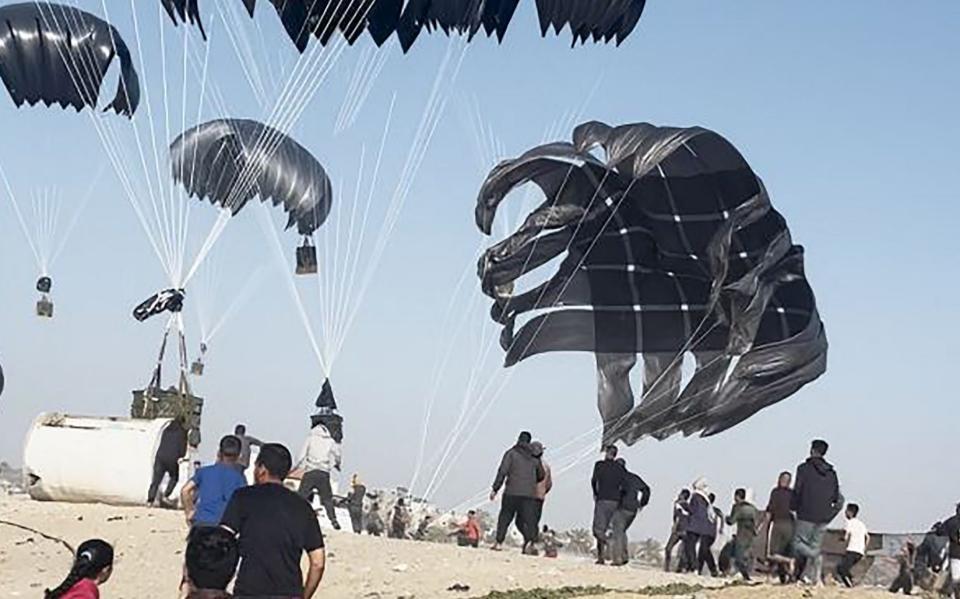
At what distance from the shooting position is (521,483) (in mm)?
16422

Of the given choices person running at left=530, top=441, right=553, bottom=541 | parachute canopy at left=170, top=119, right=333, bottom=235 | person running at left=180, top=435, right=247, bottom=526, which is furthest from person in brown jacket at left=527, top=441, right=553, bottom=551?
parachute canopy at left=170, top=119, right=333, bottom=235

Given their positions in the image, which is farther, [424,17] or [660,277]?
[660,277]

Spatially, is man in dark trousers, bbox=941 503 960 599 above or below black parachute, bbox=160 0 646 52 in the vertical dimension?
below

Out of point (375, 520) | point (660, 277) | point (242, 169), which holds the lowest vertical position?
point (375, 520)

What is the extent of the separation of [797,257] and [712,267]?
4.01ft

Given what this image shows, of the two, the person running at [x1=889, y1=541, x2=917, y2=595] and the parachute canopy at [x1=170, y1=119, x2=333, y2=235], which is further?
the parachute canopy at [x1=170, y1=119, x2=333, y2=235]

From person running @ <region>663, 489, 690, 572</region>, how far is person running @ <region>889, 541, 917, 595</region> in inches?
114

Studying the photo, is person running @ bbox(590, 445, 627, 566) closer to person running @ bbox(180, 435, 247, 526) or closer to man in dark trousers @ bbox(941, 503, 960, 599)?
man in dark trousers @ bbox(941, 503, 960, 599)

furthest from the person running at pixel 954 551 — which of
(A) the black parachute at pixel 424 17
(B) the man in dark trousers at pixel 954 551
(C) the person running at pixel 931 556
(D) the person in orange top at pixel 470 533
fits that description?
(D) the person in orange top at pixel 470 533

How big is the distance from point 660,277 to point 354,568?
26.9ft

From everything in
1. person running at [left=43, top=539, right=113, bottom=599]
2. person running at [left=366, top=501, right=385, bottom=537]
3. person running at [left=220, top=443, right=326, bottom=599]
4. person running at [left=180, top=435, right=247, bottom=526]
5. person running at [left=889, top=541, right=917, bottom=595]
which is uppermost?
person running at [left=366, top=501, right=385, bottom=537]

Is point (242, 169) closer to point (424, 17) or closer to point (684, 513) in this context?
point (424, 17)

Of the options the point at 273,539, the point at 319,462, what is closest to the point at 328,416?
the point at 319,462

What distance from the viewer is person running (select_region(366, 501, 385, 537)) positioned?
78.7 feet
